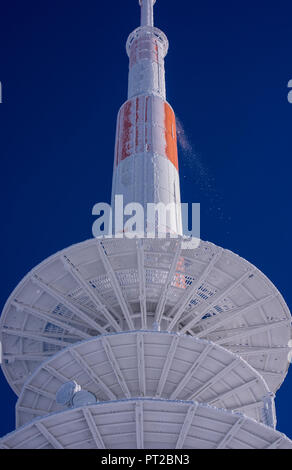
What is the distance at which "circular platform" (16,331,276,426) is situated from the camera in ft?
101

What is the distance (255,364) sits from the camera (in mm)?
39938

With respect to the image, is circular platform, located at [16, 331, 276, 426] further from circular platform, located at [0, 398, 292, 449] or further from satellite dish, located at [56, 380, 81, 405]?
circular platform, located at [0, 398, 292, 449]

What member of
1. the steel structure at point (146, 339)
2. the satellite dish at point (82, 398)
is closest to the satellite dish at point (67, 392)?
the steel structure at point (146, 339)

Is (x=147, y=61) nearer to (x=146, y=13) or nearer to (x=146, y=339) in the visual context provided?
(x=146, y=13)

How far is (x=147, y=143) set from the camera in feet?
141

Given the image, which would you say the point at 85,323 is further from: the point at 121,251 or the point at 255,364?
the point at 255,364

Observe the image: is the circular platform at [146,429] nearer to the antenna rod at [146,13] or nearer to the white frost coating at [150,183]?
the white frost coating at [150,183]

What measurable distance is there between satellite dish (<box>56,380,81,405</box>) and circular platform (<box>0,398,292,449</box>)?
291 cm

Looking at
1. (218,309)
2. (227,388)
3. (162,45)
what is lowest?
(227,388)

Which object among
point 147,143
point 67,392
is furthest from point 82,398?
point 147,143

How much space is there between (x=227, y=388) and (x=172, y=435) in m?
7.36

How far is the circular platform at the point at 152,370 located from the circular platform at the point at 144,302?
329 centimetres

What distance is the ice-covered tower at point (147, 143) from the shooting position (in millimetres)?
39750
